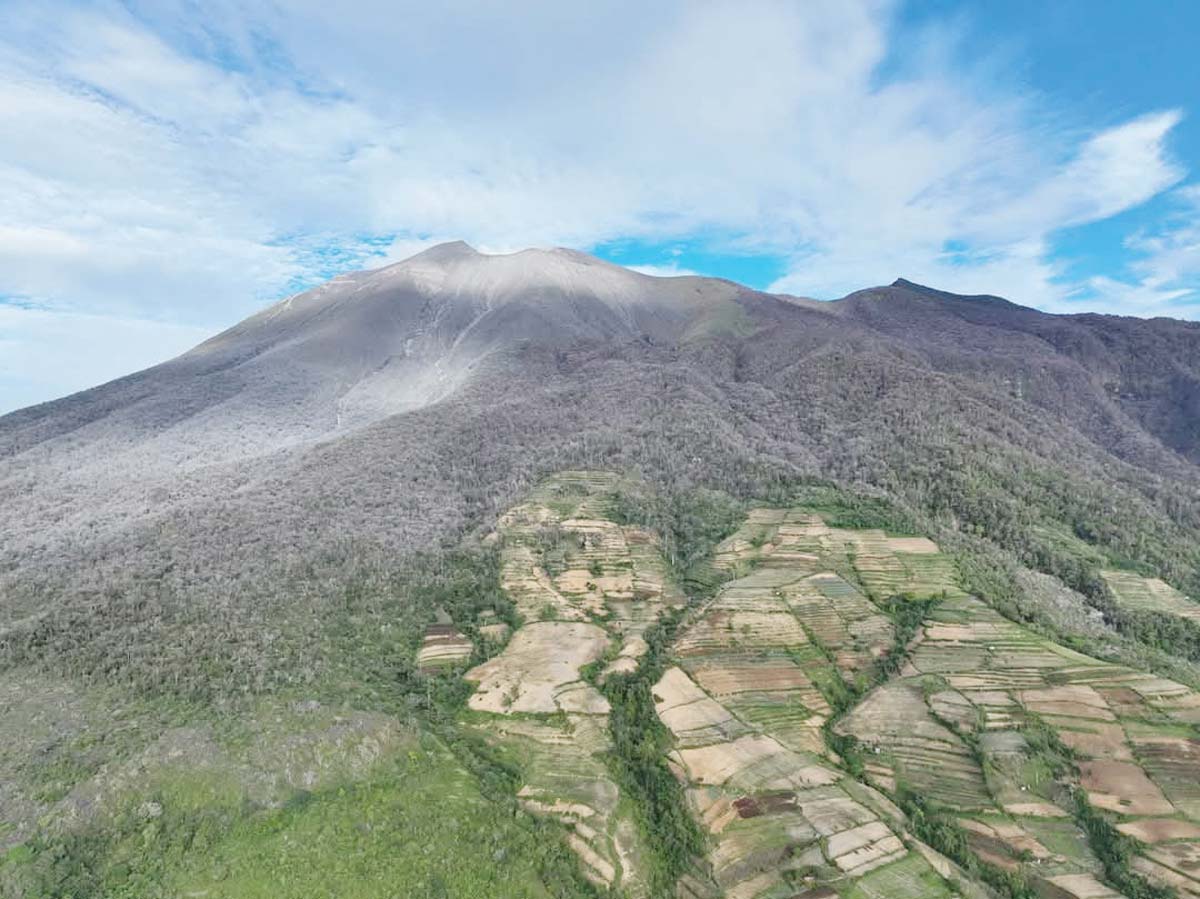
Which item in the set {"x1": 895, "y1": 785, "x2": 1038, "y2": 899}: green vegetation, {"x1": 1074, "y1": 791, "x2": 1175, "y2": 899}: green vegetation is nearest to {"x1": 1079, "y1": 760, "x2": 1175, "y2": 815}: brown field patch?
{"x1": 1074, "y1": 791, "x2": 1175, "y2": 899}: green vegetation

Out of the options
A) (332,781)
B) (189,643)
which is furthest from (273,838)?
(189,643)

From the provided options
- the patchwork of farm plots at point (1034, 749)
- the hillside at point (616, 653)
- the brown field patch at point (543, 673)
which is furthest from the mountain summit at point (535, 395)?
the patchwork of farm plots at point (1034, 749)

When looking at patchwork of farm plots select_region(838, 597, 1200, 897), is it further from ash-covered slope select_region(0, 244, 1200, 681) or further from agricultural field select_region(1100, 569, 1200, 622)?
ash-covered slope select_region(0, 244, 1200, 681)

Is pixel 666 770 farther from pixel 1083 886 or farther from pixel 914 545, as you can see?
pixel 914 545

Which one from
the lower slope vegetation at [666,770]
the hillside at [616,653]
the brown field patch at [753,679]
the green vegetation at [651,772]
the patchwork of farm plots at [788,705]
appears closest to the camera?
the lower slope vegetation at [666,770]

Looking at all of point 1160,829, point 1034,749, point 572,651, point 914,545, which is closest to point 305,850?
point 572,651

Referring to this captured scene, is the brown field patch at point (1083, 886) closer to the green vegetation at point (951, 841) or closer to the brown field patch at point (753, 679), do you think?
the green vegetation at point (951, 841)

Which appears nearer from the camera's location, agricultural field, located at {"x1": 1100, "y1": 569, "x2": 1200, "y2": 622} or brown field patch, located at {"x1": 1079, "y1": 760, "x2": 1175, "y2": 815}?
brown field patch, located at {"x1": 1079, "y1": 760, "x2": 1175, "y2": 815}
